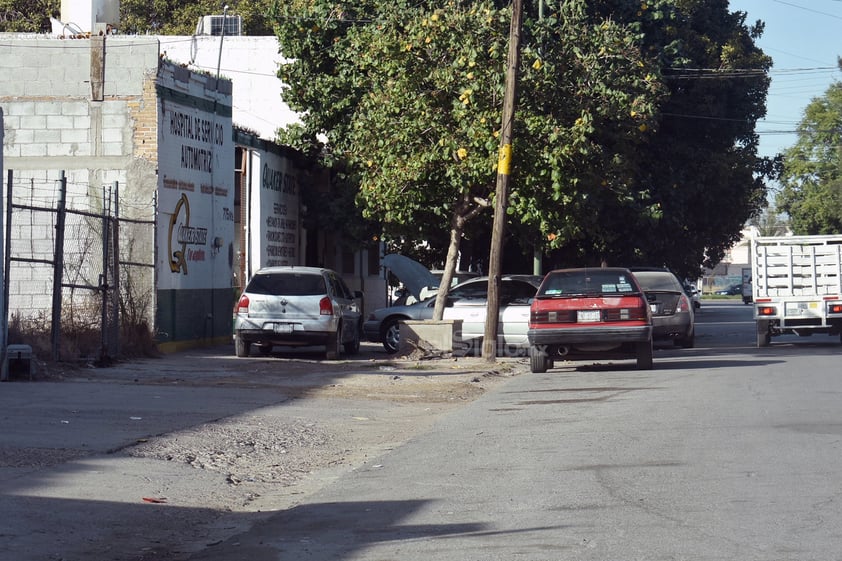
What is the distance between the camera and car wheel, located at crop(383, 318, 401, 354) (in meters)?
23.8

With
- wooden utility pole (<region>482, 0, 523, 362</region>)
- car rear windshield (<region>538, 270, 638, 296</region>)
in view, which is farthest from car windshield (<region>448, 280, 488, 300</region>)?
car rear windshield (<region>538, 270, 638, 296</region>)

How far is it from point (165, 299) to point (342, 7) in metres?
10.5

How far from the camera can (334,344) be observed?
20.8 metres

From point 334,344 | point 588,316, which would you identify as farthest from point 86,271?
point 588,316

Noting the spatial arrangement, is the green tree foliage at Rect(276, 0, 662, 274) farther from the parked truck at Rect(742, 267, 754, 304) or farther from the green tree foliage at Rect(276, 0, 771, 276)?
the parked truck at Rect(742, 267, 754, 304)

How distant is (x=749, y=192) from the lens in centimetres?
3419

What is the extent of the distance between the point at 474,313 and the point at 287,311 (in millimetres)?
4236

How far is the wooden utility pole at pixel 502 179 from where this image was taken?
2086 cm

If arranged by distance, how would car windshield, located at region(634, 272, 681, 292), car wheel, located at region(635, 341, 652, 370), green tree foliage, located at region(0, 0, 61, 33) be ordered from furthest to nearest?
1. green tree foliage, located at region(0, 0, 61, 33)
2. car windshield, located at region(634, 272, 681, 292)
3. car wheel, located at region(635, 341, 652, 370)

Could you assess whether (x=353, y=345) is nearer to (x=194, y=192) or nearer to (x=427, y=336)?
(x=427, y=336)

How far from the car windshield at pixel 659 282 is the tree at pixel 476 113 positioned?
6.26 ft

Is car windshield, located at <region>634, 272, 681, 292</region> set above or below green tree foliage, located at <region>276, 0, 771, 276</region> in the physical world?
below

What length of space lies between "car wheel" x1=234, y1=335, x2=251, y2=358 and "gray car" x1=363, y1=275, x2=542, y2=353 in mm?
3462

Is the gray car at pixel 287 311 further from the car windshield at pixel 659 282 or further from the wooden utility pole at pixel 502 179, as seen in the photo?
the car windshield at pixel 659 282
